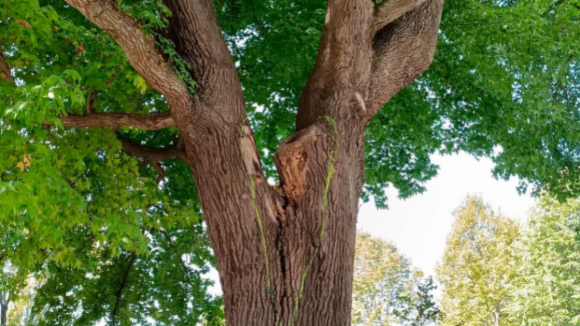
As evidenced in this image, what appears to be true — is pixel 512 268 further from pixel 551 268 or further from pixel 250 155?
pixel 250 155

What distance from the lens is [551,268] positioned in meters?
18.6

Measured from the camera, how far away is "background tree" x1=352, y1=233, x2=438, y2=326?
1267 cm

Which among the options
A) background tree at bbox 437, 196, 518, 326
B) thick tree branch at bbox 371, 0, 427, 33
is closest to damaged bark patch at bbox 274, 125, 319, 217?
thick tree branch at bbox 371, 0, 427, 33

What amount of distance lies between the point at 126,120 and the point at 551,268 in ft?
55.5

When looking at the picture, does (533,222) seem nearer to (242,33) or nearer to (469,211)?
(469,211)

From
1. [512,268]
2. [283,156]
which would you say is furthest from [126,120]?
[512,268]

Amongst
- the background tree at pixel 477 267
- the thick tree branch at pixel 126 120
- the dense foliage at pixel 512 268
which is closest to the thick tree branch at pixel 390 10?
the thick tree branch at pixel 126 120

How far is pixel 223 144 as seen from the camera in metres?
4.30

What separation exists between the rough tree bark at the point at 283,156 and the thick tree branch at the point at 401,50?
0.5 inches

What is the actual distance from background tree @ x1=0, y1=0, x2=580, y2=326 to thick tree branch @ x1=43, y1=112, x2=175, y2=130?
0.02m

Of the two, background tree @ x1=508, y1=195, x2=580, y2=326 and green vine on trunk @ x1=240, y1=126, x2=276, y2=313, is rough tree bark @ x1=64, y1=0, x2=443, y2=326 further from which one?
background tree @ x1=508, y1=195, x2=580, y2=326

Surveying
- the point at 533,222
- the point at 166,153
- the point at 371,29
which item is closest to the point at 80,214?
the point at 166,153

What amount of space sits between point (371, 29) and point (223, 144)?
1.48 m

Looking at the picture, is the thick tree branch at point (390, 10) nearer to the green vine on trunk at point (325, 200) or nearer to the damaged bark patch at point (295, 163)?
the green vine on trunk at point (325, 200)
